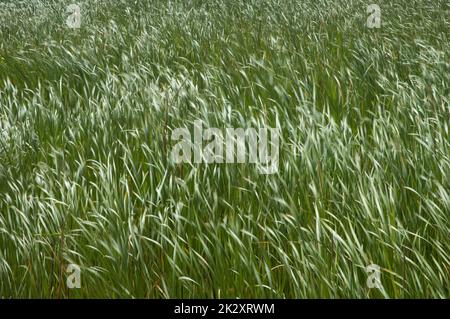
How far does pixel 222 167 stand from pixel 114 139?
91 centimetres

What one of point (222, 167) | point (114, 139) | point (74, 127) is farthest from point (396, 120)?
point (74, 127)

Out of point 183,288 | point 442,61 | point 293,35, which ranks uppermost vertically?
point 293,35

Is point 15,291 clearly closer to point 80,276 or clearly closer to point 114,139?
point 80,276

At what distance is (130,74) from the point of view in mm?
5508

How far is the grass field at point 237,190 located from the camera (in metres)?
2.64

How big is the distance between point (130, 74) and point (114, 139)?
5.35 feet

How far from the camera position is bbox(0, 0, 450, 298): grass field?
104 inches

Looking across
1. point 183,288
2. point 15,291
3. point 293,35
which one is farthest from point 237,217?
point 293,35

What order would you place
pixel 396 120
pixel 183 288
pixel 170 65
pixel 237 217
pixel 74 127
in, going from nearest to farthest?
pixel 183 288 < pixel 237 217 < pixel 396 120 < pixel 74 127 < pixel 170 65

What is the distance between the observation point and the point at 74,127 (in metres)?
4.29

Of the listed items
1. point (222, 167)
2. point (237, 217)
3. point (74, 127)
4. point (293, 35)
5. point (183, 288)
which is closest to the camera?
point (183, 288)

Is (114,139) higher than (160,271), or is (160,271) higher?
(114,139)

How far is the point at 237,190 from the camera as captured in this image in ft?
10.6

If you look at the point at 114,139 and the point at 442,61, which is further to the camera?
the point at 442,61
